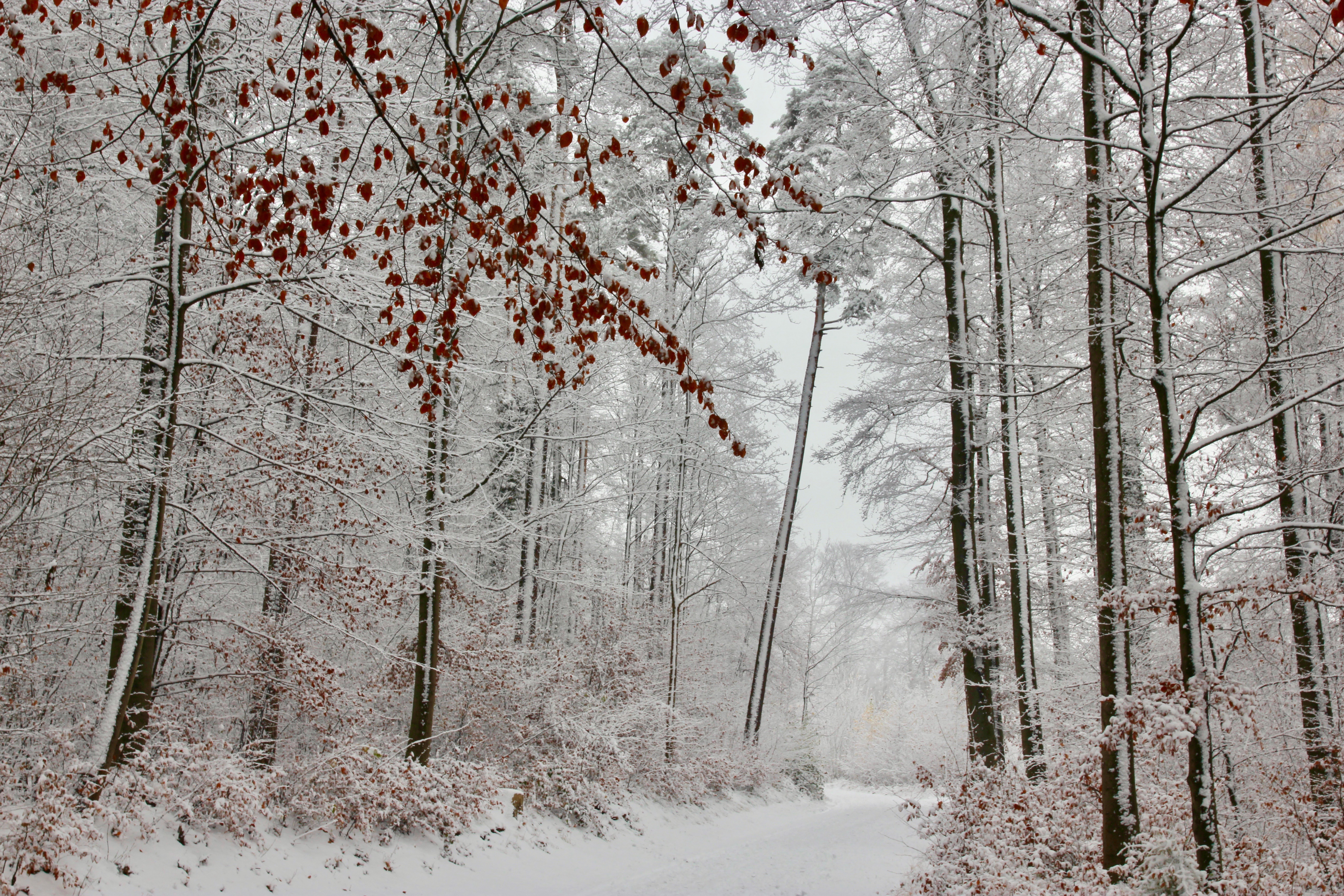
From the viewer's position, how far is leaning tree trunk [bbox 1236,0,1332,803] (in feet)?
20.6

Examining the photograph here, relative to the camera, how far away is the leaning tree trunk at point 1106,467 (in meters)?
5.70

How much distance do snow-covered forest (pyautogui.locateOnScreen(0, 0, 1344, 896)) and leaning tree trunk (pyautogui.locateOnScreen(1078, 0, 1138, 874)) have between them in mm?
45

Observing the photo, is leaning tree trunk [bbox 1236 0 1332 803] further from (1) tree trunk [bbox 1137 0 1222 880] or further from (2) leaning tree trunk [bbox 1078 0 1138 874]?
(2) leaning tree trunk [bbox 1078 0 1138 874]

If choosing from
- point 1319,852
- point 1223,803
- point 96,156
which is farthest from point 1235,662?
point 96,156

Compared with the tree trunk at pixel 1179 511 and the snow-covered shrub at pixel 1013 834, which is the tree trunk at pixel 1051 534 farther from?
the tree trunk at pixel 1179 511

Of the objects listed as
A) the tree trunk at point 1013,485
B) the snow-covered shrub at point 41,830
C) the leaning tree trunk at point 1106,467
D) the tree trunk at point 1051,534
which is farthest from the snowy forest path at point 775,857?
the snow-covered shrub at point 41,830

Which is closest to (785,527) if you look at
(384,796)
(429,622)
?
(429,622)

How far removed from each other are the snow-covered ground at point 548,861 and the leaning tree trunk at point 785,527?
7.92 ft

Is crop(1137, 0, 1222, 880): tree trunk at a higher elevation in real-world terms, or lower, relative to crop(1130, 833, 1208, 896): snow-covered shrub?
higher

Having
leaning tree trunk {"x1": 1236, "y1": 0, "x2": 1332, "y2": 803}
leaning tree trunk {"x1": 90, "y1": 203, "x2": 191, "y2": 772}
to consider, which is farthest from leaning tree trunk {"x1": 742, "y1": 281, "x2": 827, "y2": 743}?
leaning tree trunk {"x1": 90, "y1": 203, "x2": 191, "y2": 772}

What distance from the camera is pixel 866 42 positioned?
830 cm

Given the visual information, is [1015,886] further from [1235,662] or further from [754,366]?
[754,366]

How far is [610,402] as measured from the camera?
13164 mm

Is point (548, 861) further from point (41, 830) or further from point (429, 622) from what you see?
point (41, 830)
